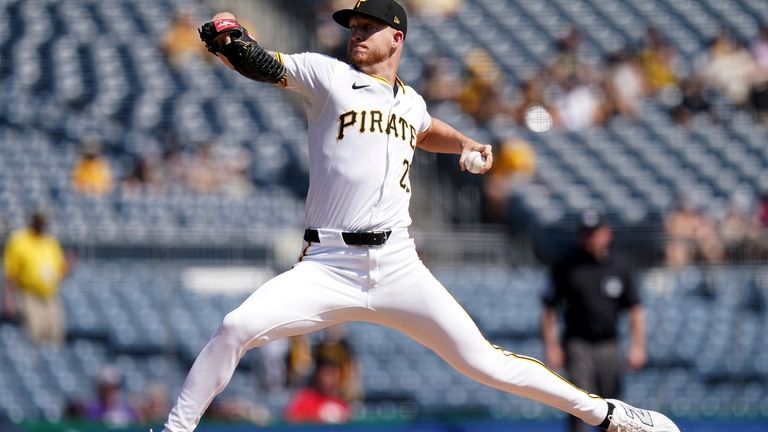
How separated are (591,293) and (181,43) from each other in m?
8.67

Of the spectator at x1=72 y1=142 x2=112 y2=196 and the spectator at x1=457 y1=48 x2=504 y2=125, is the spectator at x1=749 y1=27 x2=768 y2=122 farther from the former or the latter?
the spectator at x1=72 y1=142 x2=112 y2=196

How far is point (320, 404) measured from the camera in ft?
34.4

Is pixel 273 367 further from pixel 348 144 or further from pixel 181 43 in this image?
pixel 348 144

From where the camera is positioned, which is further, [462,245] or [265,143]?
[265,143]

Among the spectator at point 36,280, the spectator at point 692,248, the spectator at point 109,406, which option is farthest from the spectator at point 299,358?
the spectator at point 692,248

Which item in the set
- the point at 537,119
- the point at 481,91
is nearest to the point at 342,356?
the point at 537,119

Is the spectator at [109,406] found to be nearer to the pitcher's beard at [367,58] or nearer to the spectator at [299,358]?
the spectator at [299,358]

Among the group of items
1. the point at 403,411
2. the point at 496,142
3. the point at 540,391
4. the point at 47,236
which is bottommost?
the point at 403,411

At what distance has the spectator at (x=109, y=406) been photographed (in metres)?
11.2

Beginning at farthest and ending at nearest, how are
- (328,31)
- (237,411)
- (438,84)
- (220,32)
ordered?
1. (328,31)
2. (438,84)
3. (237,411)
4. (220,32)

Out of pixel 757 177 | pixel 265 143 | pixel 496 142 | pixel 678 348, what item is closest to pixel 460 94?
pixel 496 142

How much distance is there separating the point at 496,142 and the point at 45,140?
5009 mm

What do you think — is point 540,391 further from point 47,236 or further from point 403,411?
point 47,236

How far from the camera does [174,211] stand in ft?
46.5
